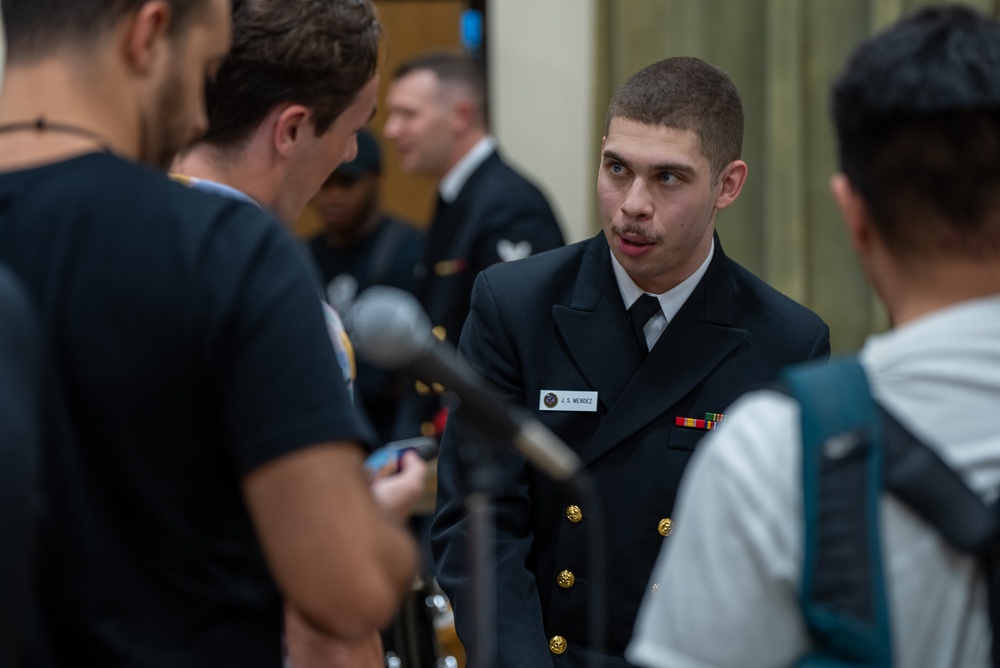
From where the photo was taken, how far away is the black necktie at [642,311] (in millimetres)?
1929

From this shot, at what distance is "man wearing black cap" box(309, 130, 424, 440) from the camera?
4.32 metres

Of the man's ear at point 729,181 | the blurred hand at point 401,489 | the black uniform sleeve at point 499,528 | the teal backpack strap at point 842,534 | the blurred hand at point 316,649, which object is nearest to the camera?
the teal backpack strap at point 842,534

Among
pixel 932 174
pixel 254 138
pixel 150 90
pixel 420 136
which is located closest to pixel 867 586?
pixel 932 174

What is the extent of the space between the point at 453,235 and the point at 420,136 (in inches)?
24.3

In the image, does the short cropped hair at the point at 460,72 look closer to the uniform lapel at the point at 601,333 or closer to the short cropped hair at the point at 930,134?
the uniform lapel at the point at 601,333

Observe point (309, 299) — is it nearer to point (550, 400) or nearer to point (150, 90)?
point (150, 90)

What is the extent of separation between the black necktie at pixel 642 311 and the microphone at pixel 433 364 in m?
0.74

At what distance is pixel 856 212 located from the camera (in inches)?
44.4

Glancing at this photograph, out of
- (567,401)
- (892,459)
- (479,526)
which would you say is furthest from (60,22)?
(567,401)

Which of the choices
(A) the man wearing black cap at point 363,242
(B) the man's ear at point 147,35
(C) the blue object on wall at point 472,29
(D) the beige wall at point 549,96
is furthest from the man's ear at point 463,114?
(B) the man's ear at point 147,35

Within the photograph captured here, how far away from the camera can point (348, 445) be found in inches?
44.9

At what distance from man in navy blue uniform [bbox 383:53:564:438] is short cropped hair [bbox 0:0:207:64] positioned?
7.65ft

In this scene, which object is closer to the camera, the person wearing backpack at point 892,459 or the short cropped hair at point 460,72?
the person wearing backpack at point 892,459

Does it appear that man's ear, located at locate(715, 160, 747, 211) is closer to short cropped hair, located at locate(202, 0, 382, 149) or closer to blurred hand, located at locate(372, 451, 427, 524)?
short cropped hair, located at locate(202, 0, 382, 149)
